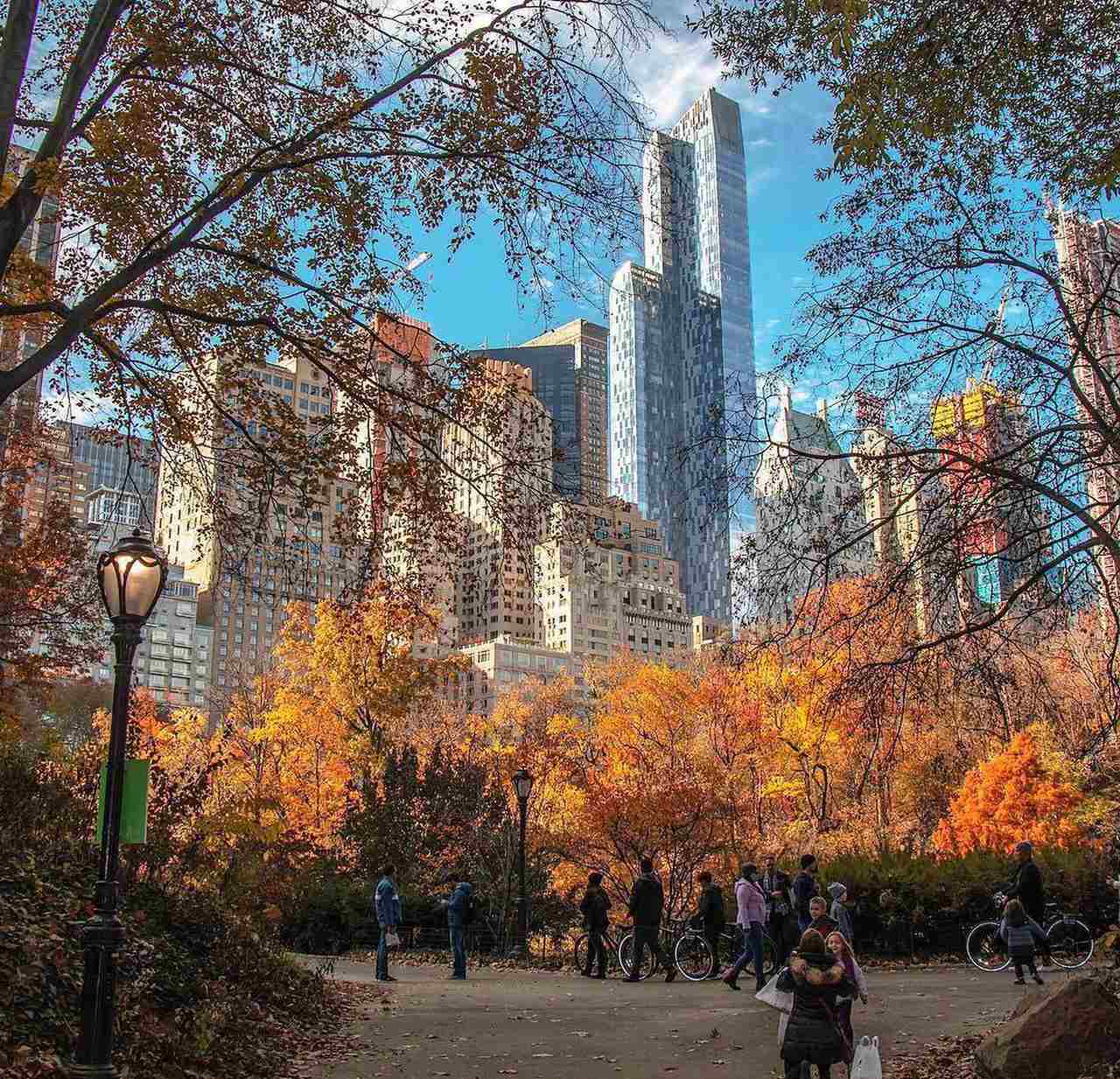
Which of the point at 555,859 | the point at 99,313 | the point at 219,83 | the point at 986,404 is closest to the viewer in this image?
the point at 99,313

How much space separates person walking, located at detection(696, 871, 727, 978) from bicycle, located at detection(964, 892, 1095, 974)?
3812 millimetres

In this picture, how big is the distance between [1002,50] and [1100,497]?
5.28m

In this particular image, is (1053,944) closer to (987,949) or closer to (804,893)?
(987,949)

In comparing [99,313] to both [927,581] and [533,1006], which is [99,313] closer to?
[927,581]

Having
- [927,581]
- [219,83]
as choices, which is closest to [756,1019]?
[927,581]

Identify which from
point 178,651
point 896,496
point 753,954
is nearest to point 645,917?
point 753,954

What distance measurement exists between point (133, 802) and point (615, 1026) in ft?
20.9

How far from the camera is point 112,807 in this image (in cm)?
783

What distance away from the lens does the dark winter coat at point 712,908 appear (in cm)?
1670

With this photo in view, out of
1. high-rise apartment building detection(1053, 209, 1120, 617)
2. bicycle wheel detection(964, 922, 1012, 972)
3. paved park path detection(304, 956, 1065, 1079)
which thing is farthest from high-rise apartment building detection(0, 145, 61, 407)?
bicycle wheel detection(964, 922, 1012, 972)

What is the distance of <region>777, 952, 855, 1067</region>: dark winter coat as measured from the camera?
7.87 meters

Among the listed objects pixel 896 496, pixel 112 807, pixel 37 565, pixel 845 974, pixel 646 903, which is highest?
pixel 37 565

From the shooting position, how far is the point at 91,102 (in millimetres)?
12109

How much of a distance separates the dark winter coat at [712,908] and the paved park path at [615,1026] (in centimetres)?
94
